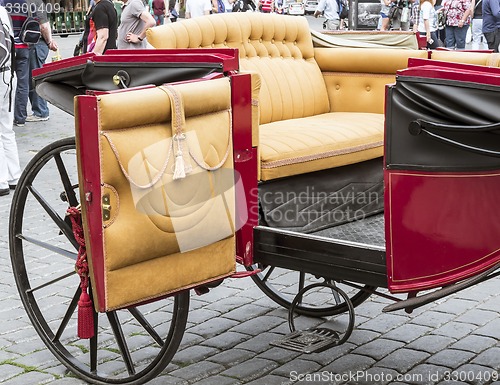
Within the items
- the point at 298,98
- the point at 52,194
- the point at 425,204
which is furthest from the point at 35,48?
the point at 425,204

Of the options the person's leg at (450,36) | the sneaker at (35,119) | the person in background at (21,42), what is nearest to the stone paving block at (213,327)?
the person in background at (21,42)

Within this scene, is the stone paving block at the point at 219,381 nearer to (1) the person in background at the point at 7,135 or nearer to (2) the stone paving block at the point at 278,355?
(2) the stone paving block at the point at 278,355

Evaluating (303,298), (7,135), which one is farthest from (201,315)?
(7,135)

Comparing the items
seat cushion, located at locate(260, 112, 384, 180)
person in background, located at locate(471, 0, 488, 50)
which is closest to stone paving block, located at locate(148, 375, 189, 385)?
seat cushion, located at locate(260, 112, 384, 180)

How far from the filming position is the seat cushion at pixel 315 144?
3.39m

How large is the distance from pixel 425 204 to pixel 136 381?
1295 millimetres

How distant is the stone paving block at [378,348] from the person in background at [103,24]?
6125 millimetres

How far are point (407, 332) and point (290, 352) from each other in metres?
0.57

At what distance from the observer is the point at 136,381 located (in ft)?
10.5

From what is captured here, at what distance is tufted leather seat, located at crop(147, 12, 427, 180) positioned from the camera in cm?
365

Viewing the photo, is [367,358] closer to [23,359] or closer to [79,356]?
[79,356]

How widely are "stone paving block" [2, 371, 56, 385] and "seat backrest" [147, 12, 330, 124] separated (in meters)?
1.49

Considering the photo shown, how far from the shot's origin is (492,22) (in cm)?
1253

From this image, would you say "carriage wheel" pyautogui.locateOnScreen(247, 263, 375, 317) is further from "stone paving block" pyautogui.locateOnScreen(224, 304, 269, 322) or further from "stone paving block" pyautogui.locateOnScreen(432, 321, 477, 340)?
"stone paving block" pyautogui.locateOnScreen(432, 321, 477, 340)
